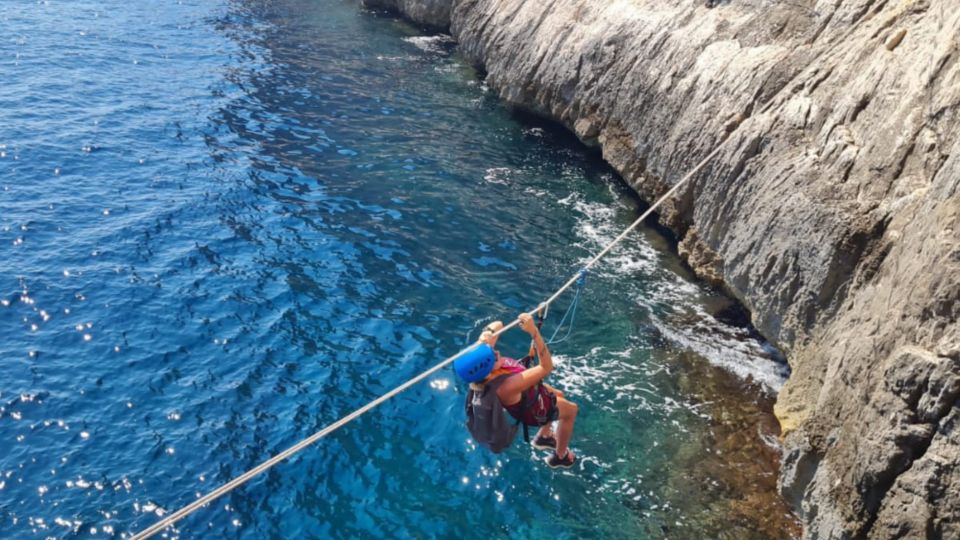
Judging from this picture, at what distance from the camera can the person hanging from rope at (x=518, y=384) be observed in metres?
11.8

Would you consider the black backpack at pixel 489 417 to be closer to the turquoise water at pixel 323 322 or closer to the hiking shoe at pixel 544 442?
the hiking shoe at pixel 544 442

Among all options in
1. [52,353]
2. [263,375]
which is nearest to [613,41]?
[263,375]

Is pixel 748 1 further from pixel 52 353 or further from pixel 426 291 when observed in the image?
pixel 52 353

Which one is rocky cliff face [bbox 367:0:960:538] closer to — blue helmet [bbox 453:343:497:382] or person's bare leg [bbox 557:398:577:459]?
person's bare leg [bbox 557:398:577:459]

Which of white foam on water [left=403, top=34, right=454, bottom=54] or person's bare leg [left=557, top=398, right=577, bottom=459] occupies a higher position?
white foam on water [left=403, top=34, right=454, bottom=54]

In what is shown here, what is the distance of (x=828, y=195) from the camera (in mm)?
16516

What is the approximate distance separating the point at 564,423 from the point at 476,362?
2920 millimetres

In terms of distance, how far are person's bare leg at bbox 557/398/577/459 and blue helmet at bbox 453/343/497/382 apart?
2.33 m

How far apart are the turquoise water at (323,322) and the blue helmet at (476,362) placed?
414 cm

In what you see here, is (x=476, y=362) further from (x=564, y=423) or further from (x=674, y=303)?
(x=674, y=303)

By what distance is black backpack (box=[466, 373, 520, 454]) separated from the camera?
12320 mm

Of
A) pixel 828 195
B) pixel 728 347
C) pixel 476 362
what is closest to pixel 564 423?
pixel 476 362

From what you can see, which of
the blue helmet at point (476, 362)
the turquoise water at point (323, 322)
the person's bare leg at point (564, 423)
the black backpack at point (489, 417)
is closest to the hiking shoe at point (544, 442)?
the person's bare leg at point (564, 423)

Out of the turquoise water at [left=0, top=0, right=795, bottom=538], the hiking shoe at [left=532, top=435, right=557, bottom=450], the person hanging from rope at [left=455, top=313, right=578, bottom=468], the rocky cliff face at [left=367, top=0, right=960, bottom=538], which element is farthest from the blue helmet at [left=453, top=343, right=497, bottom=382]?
the rocky cliff face at [left=367, top=0, right=960, bottom=538]
